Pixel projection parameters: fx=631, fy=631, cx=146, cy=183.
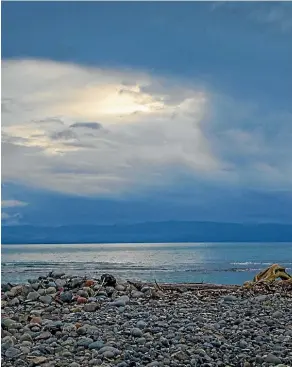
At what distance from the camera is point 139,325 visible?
5.68 meters

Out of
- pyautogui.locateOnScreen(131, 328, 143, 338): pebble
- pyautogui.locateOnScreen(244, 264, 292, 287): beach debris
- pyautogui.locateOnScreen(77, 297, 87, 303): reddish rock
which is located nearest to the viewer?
pyautogui.locateOnScreen(131, 328, 143, 338): pebble

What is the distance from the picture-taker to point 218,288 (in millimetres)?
8430

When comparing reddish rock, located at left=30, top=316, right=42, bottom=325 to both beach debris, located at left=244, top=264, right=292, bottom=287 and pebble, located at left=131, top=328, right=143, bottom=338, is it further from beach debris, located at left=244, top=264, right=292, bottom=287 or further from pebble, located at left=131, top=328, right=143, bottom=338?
beach debris, located at left=244, top=264, right=292, bottom=287

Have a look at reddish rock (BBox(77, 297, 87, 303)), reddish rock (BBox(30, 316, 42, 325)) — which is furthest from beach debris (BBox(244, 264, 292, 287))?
reddish rock (BBox(30, 316, 42, 325))

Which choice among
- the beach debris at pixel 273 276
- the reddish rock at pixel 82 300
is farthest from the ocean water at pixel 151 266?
the reddish rock at pixel 82 300

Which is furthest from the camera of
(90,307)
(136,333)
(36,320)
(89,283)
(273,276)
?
(273,276)

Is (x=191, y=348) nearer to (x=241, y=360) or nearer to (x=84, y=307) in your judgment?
(x=241, y=360)

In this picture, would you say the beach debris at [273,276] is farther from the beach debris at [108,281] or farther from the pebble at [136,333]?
the pebble at [136,333]

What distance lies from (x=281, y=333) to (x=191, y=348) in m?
1.02

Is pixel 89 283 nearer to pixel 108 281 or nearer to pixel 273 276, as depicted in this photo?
pixel 108 281

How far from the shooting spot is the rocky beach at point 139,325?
193 inches

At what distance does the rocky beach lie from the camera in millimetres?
4914

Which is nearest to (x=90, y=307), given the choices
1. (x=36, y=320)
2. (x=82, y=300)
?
(x=82, y=300)

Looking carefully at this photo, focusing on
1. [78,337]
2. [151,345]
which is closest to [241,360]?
[151,345]
